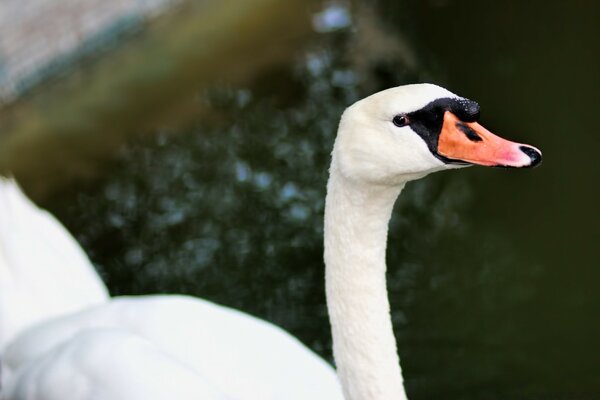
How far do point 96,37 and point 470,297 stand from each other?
2947mm

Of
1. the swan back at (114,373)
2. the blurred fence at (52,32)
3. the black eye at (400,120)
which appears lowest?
the blurred fence at (52,32)

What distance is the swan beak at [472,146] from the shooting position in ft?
7.70

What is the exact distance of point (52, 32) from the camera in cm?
636

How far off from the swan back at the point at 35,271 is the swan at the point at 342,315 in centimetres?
17

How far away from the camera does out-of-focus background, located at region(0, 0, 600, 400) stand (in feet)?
14.6

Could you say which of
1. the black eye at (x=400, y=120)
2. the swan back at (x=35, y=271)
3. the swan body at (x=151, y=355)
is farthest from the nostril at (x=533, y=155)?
the swan back at (x=35, y=271)

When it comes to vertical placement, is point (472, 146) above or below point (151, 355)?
above

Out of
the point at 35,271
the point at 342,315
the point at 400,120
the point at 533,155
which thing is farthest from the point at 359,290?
the point at 35,271

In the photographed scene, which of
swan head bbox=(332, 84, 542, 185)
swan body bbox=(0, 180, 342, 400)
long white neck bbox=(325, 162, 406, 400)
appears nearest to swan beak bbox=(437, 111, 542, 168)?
swan head bbox=(332, 84, 542, 185)

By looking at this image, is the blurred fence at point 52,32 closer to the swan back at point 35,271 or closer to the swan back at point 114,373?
the swan back at point 35,271

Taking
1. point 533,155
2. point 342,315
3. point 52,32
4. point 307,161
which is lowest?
point 307,161

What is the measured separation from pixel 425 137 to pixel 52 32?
4345 mm

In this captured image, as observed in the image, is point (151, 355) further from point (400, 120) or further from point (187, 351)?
point (400, 120)

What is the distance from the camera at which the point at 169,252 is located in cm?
504
